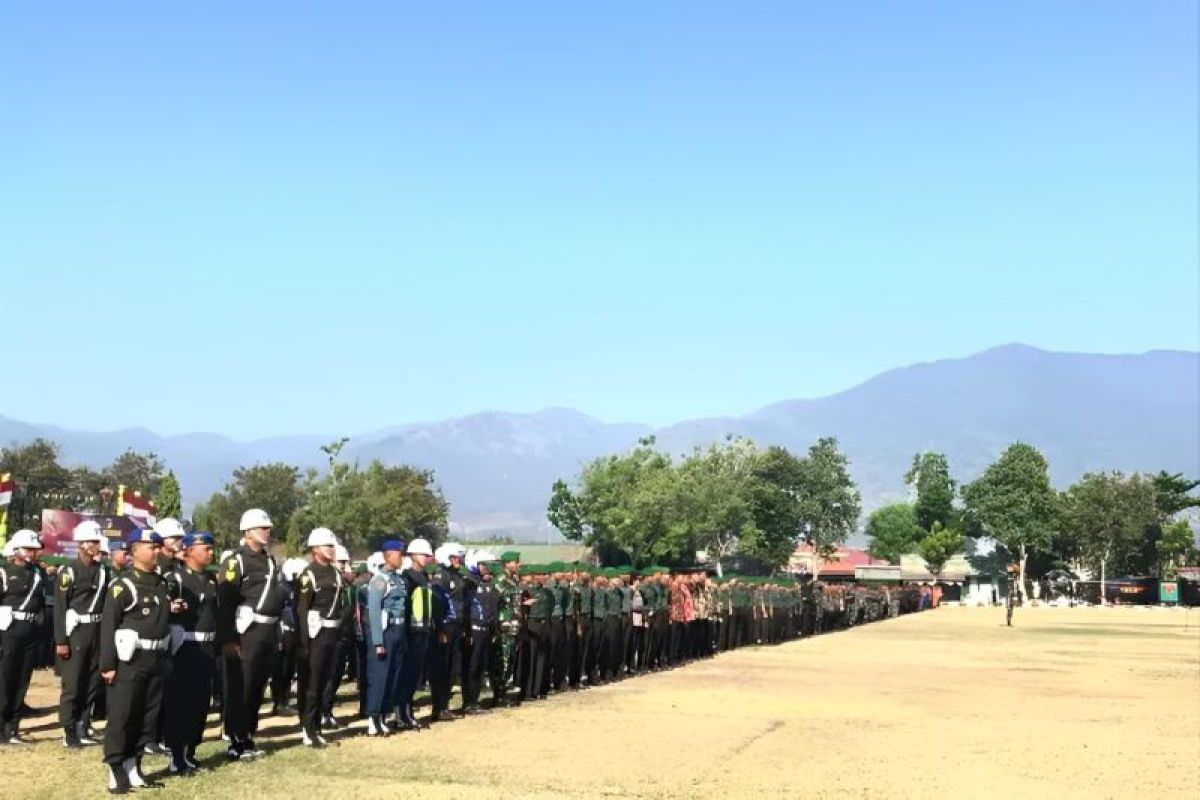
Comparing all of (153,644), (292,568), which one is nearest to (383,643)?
(292,568)

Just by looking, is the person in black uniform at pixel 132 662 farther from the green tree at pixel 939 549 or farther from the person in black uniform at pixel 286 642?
the green tree at pixel 939 549

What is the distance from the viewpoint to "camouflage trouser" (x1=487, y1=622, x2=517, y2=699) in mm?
16516

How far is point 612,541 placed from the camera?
88.6m

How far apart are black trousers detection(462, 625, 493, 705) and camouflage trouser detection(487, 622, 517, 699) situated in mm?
584

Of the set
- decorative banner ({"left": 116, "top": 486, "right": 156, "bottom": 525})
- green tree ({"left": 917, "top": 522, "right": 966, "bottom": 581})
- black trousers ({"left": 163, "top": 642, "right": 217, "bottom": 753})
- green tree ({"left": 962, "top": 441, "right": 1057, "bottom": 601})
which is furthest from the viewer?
green tree ({"left": 917, "top": 522, "right": 966, "bottom": 581})

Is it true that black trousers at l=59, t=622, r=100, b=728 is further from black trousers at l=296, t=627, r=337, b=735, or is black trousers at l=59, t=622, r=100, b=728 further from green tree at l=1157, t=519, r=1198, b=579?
green tree at l=1157, t=519, r=1198, b=579

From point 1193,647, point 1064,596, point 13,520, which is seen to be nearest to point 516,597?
point 1193,647

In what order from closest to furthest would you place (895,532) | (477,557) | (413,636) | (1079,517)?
(413,636)
(477,557)
(1079,517)
(895,532)

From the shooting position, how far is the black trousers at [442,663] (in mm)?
14514

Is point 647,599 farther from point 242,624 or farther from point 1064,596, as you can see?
point 1064,596

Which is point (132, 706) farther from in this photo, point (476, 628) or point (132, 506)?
point (132, 506)

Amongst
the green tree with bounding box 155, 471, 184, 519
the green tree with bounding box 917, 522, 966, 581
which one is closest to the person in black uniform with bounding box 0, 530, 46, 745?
the green tree with bounding box 155, 471, 184, 519

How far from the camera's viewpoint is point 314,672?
40.3 feet

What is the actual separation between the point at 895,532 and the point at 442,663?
13777 cm
